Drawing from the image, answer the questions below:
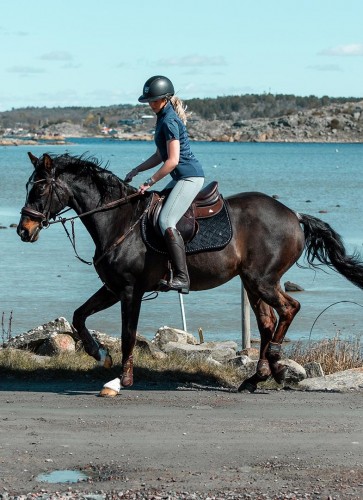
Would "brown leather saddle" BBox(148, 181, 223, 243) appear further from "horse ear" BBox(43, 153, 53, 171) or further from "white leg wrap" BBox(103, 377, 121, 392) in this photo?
"white leg wrap" BBox(103, 377, 121, 392)

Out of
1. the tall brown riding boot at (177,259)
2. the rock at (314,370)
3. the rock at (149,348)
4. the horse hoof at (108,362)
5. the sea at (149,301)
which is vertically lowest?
the sea at (149,301)

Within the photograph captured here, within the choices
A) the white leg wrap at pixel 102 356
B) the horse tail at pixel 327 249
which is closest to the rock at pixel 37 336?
the white leg wrap at pixel 102 356

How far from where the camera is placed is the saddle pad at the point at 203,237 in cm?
1077

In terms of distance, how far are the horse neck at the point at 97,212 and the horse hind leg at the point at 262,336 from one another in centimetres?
156

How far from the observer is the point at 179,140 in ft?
34.8

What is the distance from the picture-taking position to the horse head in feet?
34.9

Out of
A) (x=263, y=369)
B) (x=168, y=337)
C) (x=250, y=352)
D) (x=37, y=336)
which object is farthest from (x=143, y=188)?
(x=168, y=337)

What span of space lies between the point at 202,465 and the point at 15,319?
11.4 m

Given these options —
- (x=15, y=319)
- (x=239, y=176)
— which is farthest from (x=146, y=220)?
(x=239, y=176)

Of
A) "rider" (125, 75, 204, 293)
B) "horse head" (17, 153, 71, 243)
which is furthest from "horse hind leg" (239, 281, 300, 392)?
"horse head" (17, 153, 71, 243)

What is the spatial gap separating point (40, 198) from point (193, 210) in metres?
1.50

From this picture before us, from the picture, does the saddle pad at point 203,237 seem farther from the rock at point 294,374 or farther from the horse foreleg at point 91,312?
the rock at point 294,374

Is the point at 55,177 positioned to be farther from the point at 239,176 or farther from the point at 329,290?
the point at 239,176

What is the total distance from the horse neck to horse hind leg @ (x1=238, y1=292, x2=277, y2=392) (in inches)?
61.3
